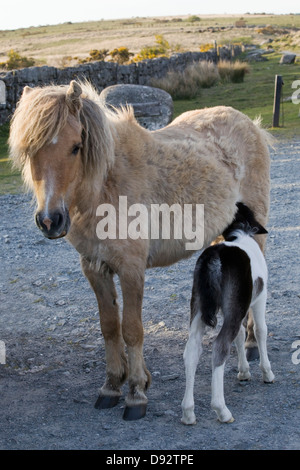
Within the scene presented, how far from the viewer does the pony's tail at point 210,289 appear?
369cm

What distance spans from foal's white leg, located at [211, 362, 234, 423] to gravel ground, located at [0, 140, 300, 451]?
0.06 meters

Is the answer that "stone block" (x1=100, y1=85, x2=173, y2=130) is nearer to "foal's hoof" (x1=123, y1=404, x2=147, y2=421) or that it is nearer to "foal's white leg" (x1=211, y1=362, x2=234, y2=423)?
"foal's hoof" (x1=123, y1=404, x2=147, y2=421)

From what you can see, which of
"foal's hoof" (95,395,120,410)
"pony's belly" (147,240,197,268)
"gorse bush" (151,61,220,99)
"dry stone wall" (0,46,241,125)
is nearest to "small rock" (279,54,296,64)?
"dry stone wall" (0,46,241,125)

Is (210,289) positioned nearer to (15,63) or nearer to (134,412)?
(134,412)

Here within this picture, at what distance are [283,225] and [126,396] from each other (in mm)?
4835

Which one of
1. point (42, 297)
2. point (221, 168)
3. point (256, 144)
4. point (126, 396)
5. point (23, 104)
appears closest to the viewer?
point (23, 104)

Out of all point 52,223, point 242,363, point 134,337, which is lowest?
point 242,363

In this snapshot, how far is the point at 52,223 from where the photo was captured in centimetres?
331

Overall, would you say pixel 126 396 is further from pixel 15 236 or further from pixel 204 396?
pixel 15 236

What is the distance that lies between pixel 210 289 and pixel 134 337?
0.64m

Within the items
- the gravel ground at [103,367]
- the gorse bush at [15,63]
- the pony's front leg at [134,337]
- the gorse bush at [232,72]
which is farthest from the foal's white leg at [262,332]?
the gorse bush at [15,63]

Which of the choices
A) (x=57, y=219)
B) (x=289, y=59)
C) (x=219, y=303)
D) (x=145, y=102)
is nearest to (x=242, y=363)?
(x=219, y=303)

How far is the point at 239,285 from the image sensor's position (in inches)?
145

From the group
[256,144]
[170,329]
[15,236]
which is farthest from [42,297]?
[256,144]
